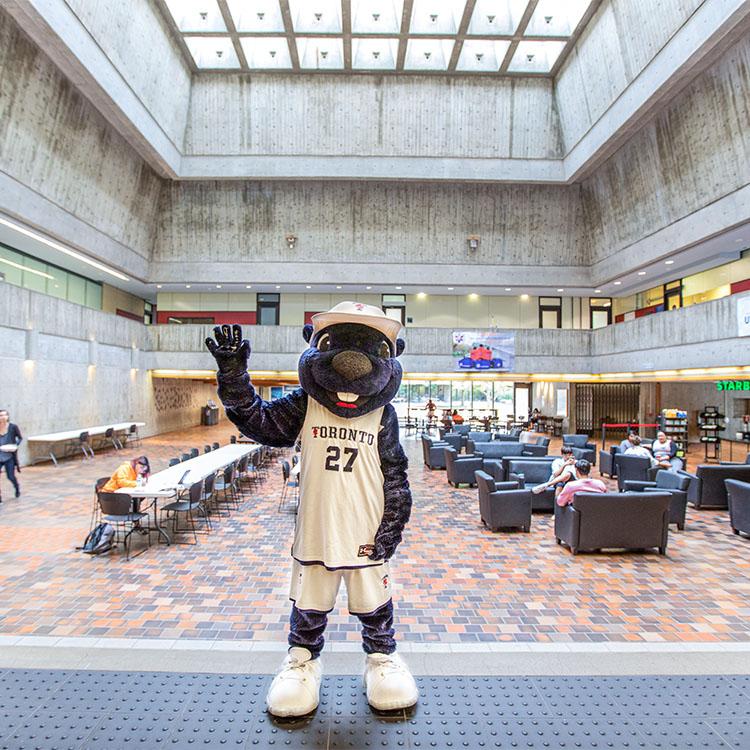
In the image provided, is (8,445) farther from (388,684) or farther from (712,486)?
(712,486)

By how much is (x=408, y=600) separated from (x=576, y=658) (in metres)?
1.81

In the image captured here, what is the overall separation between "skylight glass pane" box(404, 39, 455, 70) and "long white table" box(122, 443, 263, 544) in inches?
530

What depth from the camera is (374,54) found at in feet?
50.3

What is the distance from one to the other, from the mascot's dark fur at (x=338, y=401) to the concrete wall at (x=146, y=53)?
473 inches

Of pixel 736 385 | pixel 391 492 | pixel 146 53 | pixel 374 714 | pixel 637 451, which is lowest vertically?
pixel 374 714

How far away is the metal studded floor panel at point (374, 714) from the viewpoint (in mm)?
2264

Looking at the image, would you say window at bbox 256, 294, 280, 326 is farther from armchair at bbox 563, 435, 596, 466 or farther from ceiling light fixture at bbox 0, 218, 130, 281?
armchair at bbox 563, 435, 596, 466

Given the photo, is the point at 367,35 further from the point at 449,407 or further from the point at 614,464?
the point at 449,407

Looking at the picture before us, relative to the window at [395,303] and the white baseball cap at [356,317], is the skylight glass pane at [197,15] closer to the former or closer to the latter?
the window at [395,303]

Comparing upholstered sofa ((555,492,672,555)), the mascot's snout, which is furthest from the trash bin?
the mascot's snout

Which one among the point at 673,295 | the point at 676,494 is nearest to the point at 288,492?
the point at 676,494

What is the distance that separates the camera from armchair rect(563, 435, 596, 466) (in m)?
11.1

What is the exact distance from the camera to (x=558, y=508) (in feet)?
20.9

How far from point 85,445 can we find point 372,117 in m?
13.5
